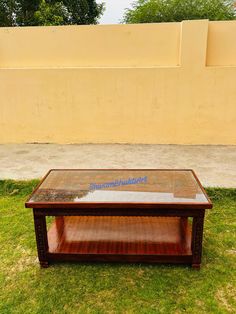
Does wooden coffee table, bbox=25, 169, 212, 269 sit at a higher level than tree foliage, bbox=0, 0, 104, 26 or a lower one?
lower

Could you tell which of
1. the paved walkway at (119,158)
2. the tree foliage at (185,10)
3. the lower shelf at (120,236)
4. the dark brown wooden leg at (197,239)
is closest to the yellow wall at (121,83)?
the paved walkway at (119,158)

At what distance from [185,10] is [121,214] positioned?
40.4 feet

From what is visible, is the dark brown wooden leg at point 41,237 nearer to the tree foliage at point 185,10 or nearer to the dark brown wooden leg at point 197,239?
the dark brown wooden leg at point 197,239

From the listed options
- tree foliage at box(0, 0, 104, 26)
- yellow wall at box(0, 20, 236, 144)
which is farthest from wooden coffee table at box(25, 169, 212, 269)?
tree foliage at box(0, 0, 104, 26)

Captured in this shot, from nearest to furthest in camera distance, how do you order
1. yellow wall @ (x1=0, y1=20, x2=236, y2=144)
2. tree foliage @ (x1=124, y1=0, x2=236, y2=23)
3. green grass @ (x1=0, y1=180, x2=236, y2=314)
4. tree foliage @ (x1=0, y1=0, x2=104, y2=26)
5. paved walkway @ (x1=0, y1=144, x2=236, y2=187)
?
green grass @ (x1=0, y1=180, x2=236, y2=314)
paved walkway @ (x1=0, y1=144, x2=236, y2=187)
yellow wall @ (x1=0, y1=20, x2=236, y2=144)
tree foliage @ (x1=0, y1=0, x2=104, y2=26)
tree foliage @ (x1=124, y1=0, x2=236, y2=23)

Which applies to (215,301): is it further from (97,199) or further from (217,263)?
(97,199)

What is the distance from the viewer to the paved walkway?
3803mm

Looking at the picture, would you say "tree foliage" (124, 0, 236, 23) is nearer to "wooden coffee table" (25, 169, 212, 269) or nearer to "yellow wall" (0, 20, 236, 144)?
"yellow wall" (0, 20, 236, 144)

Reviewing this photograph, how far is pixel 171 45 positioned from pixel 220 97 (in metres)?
1.13

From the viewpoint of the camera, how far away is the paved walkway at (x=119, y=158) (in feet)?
12.5

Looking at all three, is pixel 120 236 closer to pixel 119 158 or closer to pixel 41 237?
pixel 41 237

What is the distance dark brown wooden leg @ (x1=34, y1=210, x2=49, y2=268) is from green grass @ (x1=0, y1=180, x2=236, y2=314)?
0.08 metres

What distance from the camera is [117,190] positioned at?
7.27 feet

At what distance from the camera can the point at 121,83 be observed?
489 centimetres
